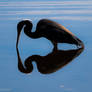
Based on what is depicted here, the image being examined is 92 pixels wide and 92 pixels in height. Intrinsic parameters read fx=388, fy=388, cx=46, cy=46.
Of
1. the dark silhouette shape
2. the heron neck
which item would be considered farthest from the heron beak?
the heron neck

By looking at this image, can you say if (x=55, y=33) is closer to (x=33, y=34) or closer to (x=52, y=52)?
(x=52, y=52)

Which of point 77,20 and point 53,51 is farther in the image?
point 77,20

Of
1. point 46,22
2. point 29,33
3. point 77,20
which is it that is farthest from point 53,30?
point 77,20

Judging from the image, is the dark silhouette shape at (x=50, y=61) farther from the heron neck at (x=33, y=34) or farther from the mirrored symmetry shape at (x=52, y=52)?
the heron neck at (x=33, y=34)

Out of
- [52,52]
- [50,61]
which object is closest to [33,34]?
[52,52]

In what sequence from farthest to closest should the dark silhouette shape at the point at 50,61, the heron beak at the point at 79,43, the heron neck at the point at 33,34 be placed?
the heron neck at the point at 33,34 → the heron beak at the point at 79,43 → the dark silhouette shape at the point at 50,61

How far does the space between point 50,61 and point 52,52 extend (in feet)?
1.97

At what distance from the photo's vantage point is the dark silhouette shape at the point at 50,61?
5211mm

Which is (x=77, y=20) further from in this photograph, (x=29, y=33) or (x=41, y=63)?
(x=41, y=63)

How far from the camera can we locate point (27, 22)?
7.18m

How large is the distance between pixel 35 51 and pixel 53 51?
0.29m

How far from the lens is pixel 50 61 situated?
554 centimetres

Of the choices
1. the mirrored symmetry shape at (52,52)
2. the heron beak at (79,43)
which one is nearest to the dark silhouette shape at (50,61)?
the mirrored symmetry shape at (52,52)

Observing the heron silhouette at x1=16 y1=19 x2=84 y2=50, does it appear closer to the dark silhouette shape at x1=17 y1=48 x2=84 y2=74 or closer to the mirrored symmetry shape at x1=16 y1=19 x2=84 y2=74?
the mirrored symmetry shape at x1=16 y1=19 x2=84 y2=74
